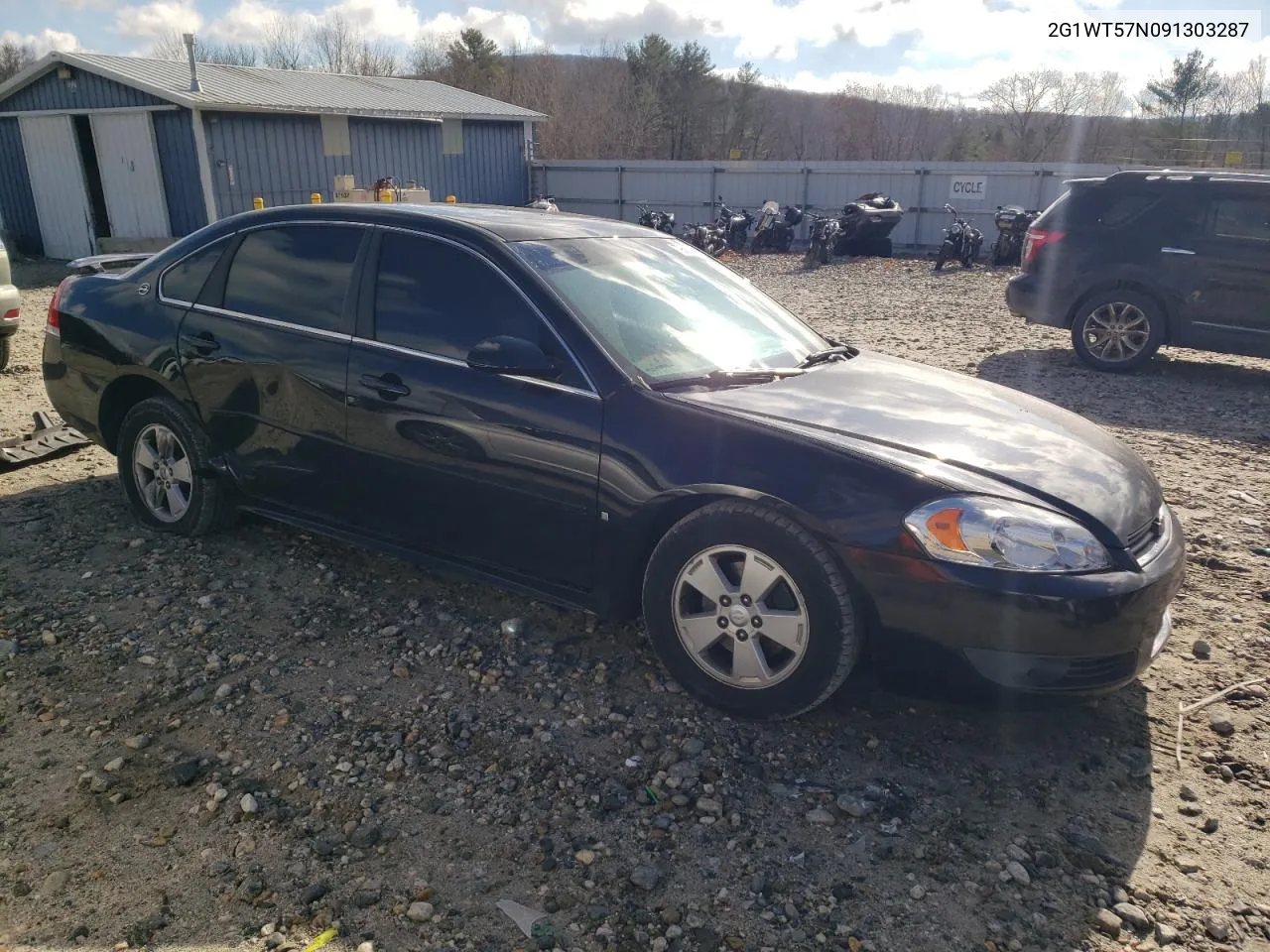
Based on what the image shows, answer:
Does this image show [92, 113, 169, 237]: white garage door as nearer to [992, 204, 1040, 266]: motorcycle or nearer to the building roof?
the building roof

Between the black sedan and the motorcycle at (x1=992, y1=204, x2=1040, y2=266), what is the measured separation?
15851mm

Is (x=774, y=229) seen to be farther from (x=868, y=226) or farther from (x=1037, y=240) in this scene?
(x=1037, y=240)

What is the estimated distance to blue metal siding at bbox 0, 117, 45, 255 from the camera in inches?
786

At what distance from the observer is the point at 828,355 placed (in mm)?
4238

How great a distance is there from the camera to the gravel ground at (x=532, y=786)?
248cm

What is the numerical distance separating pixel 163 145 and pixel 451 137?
731 centimetres

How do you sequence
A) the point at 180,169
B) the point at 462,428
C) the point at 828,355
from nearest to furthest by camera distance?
the point at 462,428 < the point at 828,355 < the point at 180,169

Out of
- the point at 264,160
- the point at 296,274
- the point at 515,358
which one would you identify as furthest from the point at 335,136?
the point at 515,358

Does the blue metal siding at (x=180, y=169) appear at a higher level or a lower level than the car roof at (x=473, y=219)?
lower

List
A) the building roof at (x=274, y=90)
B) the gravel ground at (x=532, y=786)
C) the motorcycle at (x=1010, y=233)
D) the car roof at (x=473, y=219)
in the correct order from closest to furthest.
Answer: the gravel ground at (x=532, y=786)
the car roof at (x=473, y=219)
the building roof at (x=274, y=90)
the motorcycle at (x=1010, y=233)

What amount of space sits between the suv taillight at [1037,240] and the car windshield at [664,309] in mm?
5873

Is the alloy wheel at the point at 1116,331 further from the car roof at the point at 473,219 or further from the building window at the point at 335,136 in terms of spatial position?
the building window at the point at 335,136

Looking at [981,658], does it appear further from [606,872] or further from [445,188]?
[445,188]

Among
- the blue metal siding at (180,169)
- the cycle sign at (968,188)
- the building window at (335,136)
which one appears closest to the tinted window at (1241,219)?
the cycle sign at (968,188)
